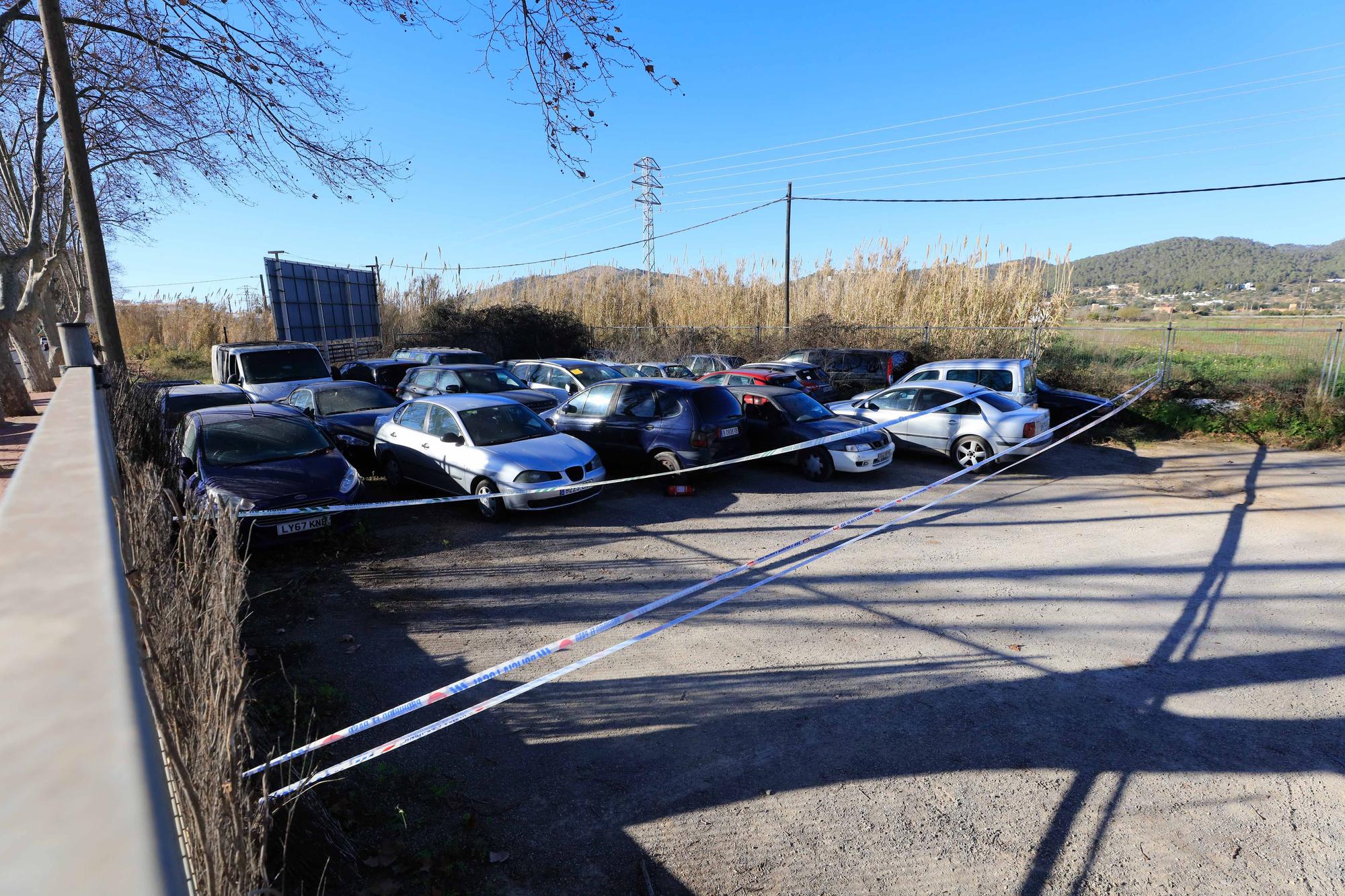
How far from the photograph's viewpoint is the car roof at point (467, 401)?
9695 mm

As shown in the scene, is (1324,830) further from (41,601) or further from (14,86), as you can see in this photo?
(14,86)

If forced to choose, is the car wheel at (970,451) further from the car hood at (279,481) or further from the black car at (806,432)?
the car hood at (279,481)

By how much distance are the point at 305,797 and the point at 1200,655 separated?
620 centimetres

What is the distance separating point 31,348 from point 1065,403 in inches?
1021

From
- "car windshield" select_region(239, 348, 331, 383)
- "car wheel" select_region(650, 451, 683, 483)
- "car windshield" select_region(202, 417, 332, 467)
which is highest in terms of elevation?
"car windshield" select_region(239, 348, 331, 383)

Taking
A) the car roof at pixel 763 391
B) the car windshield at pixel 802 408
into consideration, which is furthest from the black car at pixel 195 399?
the car windshield at pixel 802 408

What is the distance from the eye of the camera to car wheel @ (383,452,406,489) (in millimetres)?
10148

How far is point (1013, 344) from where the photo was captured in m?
19.8

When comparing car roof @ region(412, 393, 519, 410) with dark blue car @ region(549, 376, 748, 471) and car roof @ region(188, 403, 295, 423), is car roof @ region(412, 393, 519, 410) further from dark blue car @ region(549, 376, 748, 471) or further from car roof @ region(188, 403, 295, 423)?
car roof @ region(188, 403, 295, 423)

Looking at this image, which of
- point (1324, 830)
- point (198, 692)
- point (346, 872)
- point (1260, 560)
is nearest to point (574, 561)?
point (346, 872)

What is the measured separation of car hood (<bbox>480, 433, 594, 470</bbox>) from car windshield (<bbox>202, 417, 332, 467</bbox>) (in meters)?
2.02

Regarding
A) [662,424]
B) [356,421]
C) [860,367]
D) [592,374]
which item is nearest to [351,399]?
[356,421]

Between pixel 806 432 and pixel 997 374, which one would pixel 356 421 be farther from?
pixel 997 374

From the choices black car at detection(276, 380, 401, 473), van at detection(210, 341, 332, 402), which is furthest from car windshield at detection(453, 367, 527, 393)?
van at detection(210, 341, 332, 402)
